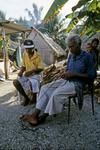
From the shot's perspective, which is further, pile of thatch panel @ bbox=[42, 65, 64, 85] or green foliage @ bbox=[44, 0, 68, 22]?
pile of thatch panel @ bbox=[42, 65, 64, 85]

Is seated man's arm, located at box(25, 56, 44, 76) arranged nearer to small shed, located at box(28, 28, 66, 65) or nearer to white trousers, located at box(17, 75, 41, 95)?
white trousers, located at box(17, 75, 41, 95)

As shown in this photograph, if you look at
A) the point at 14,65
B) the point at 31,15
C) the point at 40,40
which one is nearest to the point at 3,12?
the point at 40,40

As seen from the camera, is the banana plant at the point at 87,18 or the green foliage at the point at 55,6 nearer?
the green foliage at the point at 55,6

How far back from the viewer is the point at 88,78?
18.1ft

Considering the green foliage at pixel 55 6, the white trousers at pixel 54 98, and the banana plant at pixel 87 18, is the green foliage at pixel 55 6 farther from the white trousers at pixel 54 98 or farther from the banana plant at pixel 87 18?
the white trousers at pixel 54 98

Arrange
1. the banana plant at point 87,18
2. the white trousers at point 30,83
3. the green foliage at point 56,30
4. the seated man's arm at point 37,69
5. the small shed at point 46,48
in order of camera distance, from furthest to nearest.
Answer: the green foliage at point 56,30
the small shed at point 46,48
the seated man's arm at point 37,69
the white trousers at point 30,83
the banana plant at point 87,18

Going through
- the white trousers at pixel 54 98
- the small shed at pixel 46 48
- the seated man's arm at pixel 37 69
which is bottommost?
the small shed at pixel 46 48

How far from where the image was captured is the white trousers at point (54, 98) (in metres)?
5.28

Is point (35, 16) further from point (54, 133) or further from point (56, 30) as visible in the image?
point (54, 133)

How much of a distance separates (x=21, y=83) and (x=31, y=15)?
3287 inches

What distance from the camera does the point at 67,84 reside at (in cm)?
553

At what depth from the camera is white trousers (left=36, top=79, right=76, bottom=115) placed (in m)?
5.28

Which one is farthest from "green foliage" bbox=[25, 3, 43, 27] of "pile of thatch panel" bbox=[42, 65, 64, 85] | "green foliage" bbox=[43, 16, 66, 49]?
"pile of thatch panel" bbox=[42, 65, 64, 85]

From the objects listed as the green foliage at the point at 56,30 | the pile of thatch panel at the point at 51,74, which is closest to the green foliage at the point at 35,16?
the green foliage at the point at 56,30
